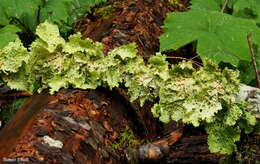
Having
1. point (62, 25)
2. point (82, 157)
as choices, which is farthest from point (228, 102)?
point (62, 25)

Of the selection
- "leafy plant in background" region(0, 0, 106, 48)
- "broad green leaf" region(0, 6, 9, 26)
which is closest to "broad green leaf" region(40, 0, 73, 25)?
"leafy plant in background" region(0, 0, 106, 48)

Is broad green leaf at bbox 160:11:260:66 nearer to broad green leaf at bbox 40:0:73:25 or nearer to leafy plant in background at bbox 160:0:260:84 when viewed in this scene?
leafy plant in background at bbox 160:0:260:84

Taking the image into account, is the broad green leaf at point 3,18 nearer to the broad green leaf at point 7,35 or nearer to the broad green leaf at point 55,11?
the broad green leaf at point 7,35

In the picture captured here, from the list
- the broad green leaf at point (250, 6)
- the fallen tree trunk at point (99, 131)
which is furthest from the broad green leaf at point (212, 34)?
the broad green leaf at point (250, 6)

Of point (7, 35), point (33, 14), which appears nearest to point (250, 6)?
point (33, 14)

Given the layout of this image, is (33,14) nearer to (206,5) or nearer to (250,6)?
(206,5)

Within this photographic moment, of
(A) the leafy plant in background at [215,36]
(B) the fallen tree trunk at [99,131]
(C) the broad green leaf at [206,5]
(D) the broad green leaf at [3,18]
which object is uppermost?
(C) the broad green leaf at [206,5]

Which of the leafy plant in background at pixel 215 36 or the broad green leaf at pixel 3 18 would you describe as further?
the broad green leaf at pixel 3 18
